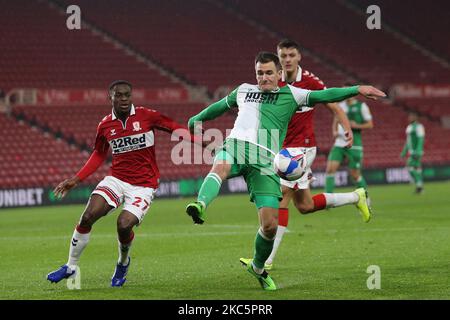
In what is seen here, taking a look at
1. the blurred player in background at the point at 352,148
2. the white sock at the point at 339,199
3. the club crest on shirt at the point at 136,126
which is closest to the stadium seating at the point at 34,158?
the blurred player in background at the point at 352,148

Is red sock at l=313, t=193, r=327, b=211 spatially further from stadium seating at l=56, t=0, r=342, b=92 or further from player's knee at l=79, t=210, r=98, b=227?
stadium seating at l=56, t=0, r=342, b=92

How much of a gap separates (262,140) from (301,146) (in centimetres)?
203

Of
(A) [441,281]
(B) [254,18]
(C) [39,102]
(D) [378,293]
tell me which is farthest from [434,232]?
(B) [254,18]

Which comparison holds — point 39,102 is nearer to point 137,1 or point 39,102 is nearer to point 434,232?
point 137,1

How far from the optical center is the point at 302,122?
1036cm

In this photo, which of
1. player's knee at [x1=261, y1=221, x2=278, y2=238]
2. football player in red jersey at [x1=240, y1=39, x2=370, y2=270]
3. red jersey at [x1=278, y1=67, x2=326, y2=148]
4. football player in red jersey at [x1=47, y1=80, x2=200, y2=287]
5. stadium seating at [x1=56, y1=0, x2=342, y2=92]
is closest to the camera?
player's knee at [x1=261, y1=221, x2=278, y2=238]

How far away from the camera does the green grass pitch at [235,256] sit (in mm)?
8141

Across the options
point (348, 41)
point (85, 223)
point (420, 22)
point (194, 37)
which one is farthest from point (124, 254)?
point (420, 22)

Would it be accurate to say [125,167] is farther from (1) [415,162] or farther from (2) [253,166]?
(1) [415,162]

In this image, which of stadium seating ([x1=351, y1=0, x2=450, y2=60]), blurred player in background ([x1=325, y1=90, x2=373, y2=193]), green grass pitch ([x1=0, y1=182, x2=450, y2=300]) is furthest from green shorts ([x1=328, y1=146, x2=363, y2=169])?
stadium seating ([x1=351, y1=0, x2=450, y2=60])

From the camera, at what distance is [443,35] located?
39.0 metres

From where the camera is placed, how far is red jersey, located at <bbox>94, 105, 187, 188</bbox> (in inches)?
354

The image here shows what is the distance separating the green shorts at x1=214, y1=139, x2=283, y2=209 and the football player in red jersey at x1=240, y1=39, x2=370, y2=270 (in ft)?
5.93
